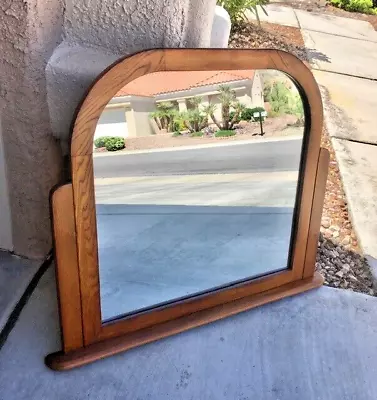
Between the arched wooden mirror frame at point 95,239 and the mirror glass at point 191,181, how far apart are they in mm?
27

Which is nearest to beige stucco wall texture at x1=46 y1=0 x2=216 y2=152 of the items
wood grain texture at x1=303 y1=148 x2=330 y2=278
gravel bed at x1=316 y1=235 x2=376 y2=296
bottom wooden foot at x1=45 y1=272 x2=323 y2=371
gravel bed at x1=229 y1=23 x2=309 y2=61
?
wood grain texture at x1=303 y1=148 x2=330 y2=278

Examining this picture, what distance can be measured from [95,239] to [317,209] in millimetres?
671

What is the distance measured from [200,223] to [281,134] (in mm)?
320

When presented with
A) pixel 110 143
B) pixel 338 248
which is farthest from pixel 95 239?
pixel 338 248

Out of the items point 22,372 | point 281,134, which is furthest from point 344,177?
point 22,372

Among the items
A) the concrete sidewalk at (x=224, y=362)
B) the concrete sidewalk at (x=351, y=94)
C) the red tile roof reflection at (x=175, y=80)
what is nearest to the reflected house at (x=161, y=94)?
the red tile roof reflection at (x=175, y=80)

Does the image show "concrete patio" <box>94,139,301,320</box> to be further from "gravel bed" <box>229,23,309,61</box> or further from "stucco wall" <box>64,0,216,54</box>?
"gravel bed" <box>229,23,309,61</box>

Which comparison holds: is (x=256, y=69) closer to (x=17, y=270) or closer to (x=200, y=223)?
(x=200, y=223)

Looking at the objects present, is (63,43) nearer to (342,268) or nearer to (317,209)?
(317,209)

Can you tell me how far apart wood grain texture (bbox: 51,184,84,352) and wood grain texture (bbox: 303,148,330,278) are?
2.32ft

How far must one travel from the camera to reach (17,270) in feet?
5.39

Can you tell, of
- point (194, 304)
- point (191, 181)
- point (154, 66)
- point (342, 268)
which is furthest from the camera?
point (342, 268)

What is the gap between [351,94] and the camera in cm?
379

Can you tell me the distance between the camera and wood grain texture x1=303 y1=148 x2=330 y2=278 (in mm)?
1531
